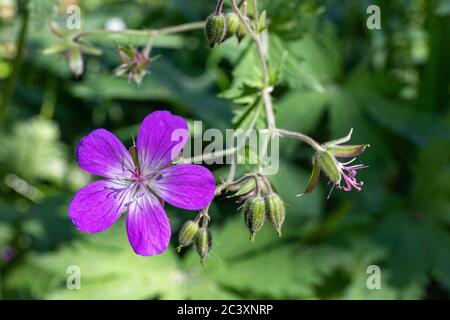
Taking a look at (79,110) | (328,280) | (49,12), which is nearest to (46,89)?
(79,110)

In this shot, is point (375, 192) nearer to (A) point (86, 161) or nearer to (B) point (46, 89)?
(A) point (86, 161)

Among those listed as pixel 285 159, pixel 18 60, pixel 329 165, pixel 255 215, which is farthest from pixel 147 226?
pixel 285 159

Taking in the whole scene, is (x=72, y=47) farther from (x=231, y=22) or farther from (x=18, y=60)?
(x=231, y=22)

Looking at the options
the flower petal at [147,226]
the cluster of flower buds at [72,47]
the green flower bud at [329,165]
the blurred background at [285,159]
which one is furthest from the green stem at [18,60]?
the green flower bud at [329,165]

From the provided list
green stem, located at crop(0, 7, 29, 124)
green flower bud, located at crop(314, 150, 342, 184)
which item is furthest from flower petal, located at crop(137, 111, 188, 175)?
green stem, located at crop(0, 7, 29, 124)

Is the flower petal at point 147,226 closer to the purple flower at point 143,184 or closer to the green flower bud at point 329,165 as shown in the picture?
the purple flower at point 143,184

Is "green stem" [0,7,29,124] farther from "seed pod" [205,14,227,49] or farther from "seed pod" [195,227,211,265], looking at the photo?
"seed pod" [195,227,211,265]
